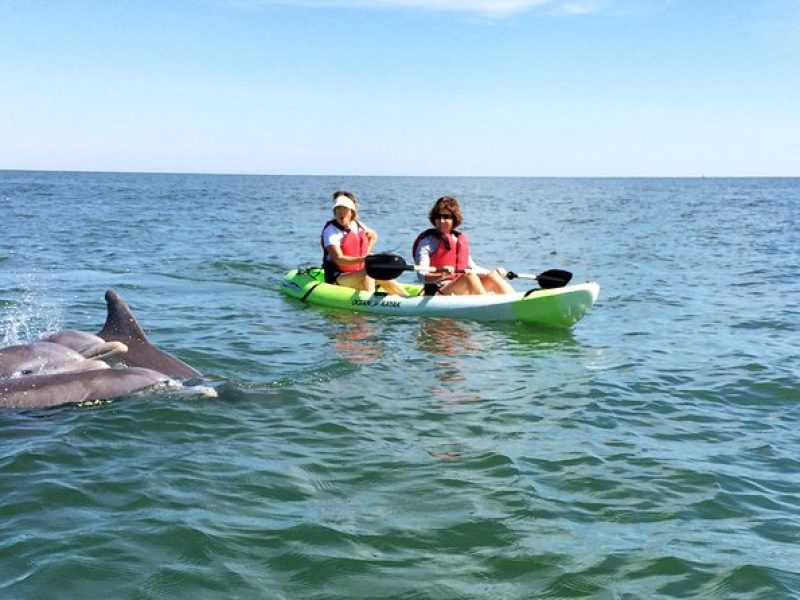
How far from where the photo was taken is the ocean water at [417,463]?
17.3 ft

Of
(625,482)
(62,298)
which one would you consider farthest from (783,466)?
(62,298)

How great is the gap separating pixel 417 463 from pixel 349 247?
835 centimetres

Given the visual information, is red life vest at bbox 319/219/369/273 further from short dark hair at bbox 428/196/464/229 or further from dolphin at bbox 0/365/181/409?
dolphin at bbox 0/365/181/409

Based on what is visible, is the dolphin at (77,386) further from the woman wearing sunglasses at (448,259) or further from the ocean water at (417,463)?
the woman wearing sunglasses at (448,259)

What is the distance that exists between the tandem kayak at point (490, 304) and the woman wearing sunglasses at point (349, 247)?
0.25 m

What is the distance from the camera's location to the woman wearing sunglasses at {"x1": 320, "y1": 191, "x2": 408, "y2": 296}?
47.9ft

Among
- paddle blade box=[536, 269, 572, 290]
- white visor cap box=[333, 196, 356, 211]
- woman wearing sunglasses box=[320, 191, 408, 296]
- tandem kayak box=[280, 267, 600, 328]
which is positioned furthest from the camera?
woman wearing sunglasses box=[320, 191, 408, 296]

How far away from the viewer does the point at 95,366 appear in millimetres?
8508

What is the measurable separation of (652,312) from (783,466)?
25.9 feet

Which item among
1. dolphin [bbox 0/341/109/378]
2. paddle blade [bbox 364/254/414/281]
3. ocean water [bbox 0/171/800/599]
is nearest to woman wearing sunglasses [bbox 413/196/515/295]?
paddle blade [bbox 364/254/414/281]

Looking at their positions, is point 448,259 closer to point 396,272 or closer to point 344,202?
point 396,272

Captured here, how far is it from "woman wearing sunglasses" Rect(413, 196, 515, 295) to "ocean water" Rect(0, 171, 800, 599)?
1066 mm

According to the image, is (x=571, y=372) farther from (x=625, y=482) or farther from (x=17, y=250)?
(x=17, y=250)

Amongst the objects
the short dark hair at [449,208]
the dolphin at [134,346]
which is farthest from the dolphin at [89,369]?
the short dark hair at [449,208]
